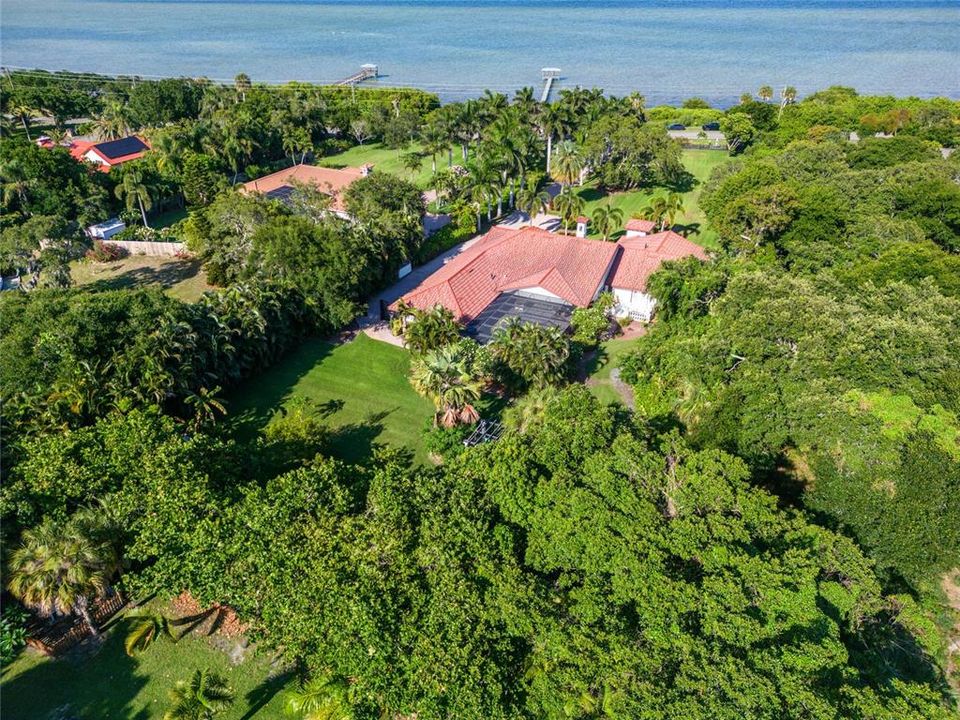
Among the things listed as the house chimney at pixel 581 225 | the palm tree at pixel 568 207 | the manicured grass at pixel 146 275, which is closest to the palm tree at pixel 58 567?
the manicured grass at pixel 146 275

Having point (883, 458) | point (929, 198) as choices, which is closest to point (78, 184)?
point (883, 458)

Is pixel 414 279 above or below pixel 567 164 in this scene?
below

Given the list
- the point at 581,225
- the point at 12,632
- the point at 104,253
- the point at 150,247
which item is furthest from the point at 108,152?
the point at 12,632

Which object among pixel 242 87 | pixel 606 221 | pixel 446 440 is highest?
pixel 242 87

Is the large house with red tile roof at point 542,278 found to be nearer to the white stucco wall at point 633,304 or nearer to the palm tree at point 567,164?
the white stucco wall at point 633,304

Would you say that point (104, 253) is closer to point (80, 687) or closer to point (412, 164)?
point (412, 164)


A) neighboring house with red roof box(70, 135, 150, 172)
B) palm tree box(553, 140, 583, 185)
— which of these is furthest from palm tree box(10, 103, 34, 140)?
palm tree box(553, 140, 583, 185)

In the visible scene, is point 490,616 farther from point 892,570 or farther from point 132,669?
point 892,570

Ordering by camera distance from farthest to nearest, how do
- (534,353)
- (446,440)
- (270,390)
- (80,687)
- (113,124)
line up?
(113,124) < (270,390) < (534,353) < (446,440) < (80,687)

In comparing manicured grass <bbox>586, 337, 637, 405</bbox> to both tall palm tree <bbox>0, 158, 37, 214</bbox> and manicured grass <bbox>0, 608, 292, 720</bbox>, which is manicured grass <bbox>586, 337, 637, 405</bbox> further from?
tall palm tree <bbox>0, 158, 37, 214</bbox>
